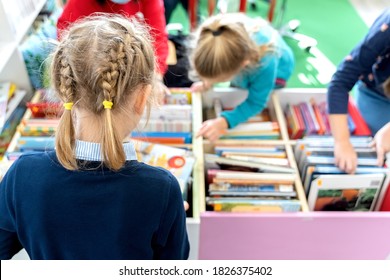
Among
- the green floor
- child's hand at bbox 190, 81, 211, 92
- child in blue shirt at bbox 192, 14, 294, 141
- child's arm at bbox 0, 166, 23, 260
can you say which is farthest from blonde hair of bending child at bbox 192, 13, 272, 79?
the green floor

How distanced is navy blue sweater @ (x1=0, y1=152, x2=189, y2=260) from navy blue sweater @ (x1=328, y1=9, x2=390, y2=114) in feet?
2.92

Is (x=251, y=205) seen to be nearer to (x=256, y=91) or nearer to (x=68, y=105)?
(x=256, y=91)

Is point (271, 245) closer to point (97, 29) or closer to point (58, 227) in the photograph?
point (58, 227)

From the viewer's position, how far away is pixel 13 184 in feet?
2.49

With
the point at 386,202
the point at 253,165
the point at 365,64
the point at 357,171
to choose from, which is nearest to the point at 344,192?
the point at 357,171

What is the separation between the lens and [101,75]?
2.22 ft

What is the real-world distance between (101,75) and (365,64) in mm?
1078

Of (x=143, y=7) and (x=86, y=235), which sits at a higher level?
(x=143, y=7)

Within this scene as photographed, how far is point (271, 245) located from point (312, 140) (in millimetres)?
434

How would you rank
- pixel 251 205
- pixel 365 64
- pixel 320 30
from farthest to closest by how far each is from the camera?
pixel 320 30
pixel 365 64
pixel 251 205

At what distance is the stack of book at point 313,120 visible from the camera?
1.58 metres

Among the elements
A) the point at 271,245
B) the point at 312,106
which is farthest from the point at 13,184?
the point at 312,106

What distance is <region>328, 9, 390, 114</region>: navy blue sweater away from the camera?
4.26ft

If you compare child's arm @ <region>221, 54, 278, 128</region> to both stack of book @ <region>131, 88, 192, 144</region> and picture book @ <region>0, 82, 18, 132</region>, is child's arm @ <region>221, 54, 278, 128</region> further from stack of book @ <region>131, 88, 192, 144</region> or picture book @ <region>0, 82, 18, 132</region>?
picture book @ <region>0, 82, 18, 132</region>
